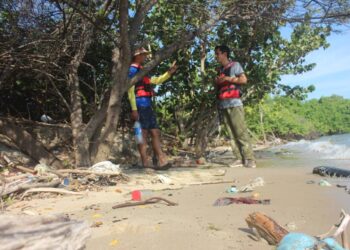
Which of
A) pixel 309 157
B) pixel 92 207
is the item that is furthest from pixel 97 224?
pixel 309 157

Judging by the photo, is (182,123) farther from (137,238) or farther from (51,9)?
(137,238)

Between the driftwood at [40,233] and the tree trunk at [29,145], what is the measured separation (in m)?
4.57

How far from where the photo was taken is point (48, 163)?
675 centimetres

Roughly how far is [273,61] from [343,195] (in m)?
4.67

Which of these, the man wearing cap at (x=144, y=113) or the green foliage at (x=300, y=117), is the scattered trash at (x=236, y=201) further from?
the green foliage at (x=300, y=117)

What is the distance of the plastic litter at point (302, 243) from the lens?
2.25 m

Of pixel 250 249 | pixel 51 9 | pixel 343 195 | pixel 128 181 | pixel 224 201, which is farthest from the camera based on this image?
pixel 51 9

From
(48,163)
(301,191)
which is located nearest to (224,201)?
(301,191)

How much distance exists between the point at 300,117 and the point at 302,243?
3017 centimetres

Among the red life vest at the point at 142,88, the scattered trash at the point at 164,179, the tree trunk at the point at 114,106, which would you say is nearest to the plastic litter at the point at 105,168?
the scattered trash at the point at 164,179

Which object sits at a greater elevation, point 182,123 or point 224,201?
point 182,123

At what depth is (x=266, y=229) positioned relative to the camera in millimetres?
→ 2744

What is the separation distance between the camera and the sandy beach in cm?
284

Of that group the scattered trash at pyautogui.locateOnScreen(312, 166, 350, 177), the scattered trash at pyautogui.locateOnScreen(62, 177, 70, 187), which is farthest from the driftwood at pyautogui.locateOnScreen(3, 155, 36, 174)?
the scattered trash at pyautogui.locateOnScreen(312, 166, 350, 177)
